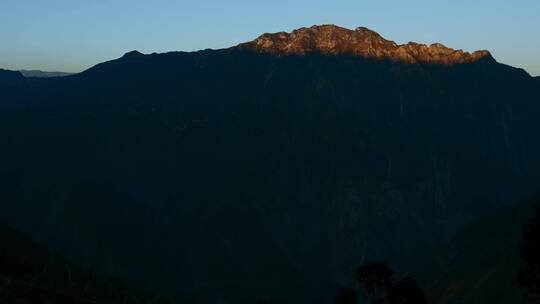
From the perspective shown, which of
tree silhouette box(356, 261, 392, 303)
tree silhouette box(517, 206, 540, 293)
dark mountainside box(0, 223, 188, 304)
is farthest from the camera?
dark mountainside box(0, 223, 188, 304)

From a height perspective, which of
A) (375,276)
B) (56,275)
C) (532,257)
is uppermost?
(375,276)

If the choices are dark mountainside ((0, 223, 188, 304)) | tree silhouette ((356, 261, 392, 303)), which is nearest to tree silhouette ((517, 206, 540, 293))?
tree silhouette ((356, 261, 392, 303))

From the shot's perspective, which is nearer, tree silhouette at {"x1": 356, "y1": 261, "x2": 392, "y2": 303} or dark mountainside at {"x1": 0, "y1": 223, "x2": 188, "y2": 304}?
tree silhouette at {"x1": 356, "y1": 261, "x2": 392, "y2": 303}

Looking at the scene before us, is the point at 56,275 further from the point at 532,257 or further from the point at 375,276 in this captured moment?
the point at 375,276

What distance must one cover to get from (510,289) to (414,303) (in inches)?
5431

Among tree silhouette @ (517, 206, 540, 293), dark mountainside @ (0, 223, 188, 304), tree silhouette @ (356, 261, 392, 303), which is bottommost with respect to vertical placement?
dark mountainside @ (0, 223, 188, 304)

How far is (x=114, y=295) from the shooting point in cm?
17738

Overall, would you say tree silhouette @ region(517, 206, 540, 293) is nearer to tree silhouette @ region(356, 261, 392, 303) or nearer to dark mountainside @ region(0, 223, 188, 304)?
tree silhouette @ region(356, 261, 392, 303)

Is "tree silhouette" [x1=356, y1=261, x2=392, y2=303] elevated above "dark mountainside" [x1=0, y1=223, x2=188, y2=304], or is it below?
above

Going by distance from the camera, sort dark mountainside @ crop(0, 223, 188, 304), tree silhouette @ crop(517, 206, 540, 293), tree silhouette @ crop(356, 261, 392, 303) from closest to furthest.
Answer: tree silhouette @ crop(356, 261, 392, 303), tree silhouette @ crop(517, 206, 540, 293), dark mountainside @ crop(0, 223, 188, 304)

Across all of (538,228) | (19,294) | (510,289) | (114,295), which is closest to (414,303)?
(538,228)

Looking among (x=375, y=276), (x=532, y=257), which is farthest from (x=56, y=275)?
(x=375, y=276)

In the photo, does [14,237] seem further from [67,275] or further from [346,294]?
[346,294]

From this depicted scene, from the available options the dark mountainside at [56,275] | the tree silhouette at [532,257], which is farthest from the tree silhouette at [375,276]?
the dark mountainside at [56,275]
